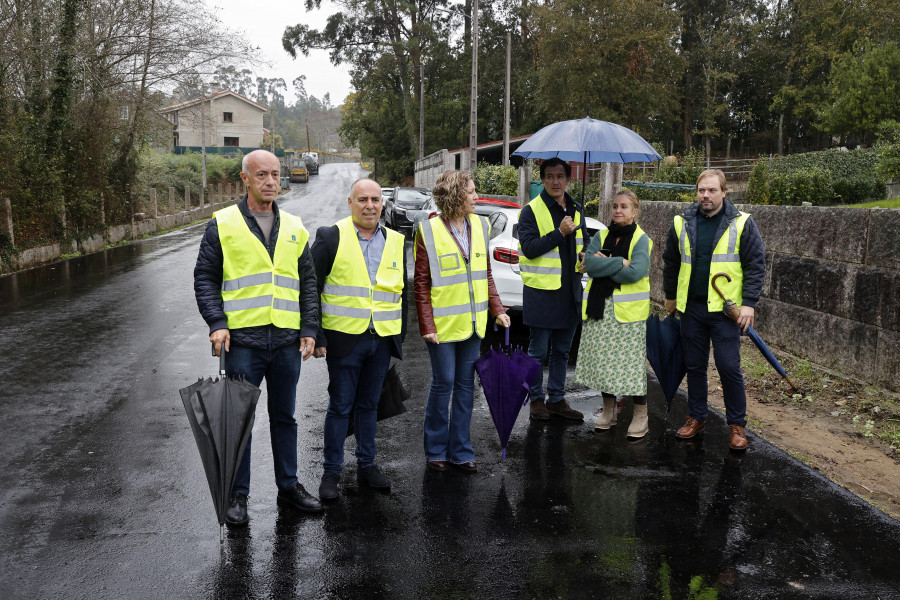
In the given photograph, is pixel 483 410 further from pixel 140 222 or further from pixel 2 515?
pixel 140 222

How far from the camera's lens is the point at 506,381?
5.22 meters

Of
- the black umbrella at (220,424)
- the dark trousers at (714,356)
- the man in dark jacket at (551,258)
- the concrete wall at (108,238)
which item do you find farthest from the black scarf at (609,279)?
the concrete wall at (108,238)

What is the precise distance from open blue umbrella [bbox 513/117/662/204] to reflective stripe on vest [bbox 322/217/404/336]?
182 cm

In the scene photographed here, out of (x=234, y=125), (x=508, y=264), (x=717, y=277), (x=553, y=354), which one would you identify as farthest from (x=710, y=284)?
(x=234, y=125)

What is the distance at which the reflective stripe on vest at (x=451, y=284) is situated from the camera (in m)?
5.06

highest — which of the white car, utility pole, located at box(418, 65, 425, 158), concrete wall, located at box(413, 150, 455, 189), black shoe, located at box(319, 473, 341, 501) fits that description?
utility pole, located at box(418, 65, 425, 158)

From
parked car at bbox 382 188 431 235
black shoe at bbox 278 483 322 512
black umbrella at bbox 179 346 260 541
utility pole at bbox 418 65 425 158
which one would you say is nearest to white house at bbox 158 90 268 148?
utility pole at bbox 418 65 425 158

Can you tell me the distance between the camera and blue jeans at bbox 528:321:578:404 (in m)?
6.15

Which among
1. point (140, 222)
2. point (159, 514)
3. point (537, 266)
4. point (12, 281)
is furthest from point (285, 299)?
point (140, 222)

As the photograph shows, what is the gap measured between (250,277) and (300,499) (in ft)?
4.27

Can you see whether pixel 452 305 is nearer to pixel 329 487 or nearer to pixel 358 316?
pixel 358 316

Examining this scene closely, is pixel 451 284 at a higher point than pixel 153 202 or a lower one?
lower

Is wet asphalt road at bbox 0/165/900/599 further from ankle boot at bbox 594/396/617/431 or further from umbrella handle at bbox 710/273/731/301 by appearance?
umbrella handle at bbox 710/273/731/301

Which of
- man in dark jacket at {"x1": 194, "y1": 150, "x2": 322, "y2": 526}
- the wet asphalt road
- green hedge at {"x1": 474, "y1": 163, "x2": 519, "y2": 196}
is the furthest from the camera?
green hedge at {"x1": 474, "y1": 163, "x2": 519, "y2": 196}
